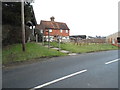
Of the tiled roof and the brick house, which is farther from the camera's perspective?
the tiled roof

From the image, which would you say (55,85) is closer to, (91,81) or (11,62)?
(91,81)

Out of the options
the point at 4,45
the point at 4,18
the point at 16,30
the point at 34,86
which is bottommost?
the point at 34,86

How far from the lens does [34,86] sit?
5609mm

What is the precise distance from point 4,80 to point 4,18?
363 inches

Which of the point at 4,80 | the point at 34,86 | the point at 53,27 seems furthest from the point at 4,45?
the point at 53,27

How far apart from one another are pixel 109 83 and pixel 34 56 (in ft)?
24.6

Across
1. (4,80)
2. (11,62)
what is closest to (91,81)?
(4,80)

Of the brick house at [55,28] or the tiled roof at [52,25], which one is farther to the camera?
the tiled roof at [52,25]

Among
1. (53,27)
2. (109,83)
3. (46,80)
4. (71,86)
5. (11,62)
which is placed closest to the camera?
(71,86)

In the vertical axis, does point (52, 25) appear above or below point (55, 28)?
above

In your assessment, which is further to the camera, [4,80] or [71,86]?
[4,80]

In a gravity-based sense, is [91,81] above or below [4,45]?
below

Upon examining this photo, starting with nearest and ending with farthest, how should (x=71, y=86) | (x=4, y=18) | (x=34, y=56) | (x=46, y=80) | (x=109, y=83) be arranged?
(x=71, y=86) → (x=109, y=83) → (x=46, y=80) → (x=34, y=56) → (x=4, y=18)

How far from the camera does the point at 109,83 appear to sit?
5.89 m
